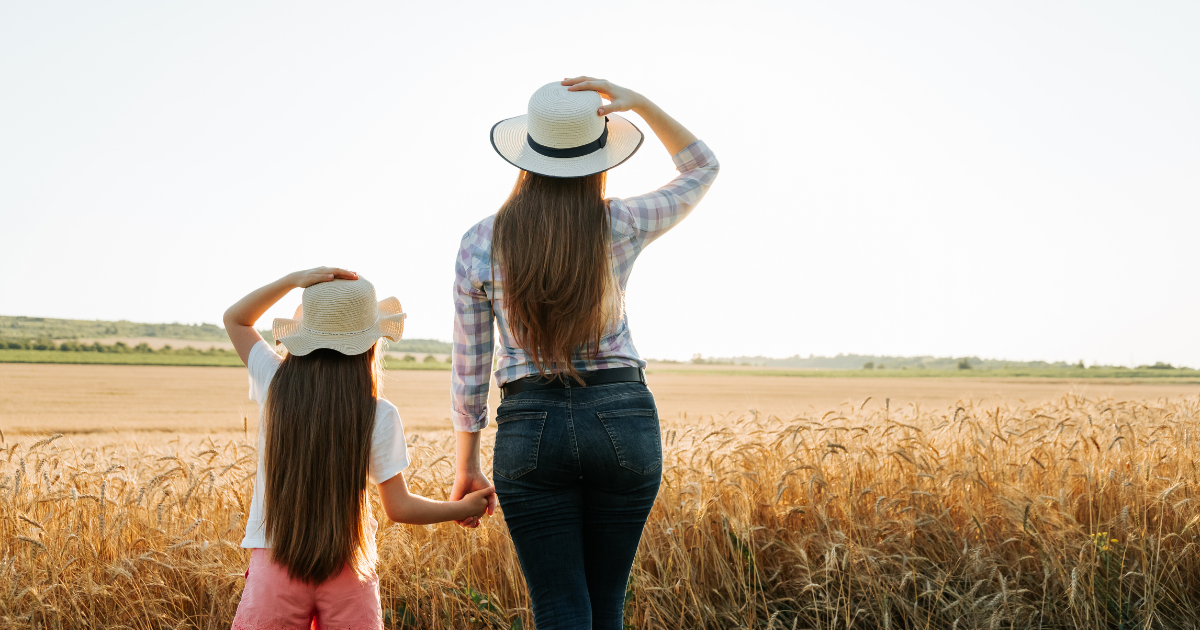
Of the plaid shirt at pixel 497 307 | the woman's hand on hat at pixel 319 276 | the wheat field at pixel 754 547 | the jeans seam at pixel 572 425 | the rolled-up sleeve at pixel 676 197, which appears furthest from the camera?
the wheat field at pixel 754 547

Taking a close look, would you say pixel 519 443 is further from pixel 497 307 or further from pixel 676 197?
pixel 676 197

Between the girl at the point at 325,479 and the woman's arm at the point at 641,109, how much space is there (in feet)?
2.98

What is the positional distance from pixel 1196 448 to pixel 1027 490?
1478 mm

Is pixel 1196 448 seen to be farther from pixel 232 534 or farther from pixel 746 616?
pixel 232 534

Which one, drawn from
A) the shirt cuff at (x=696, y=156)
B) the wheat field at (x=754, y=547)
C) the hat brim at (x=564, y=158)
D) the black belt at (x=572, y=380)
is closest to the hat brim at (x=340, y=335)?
the black belt at (x=572, y=380)

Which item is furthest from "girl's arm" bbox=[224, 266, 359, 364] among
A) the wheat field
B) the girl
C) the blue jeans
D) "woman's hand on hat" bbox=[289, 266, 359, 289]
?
the wheat field

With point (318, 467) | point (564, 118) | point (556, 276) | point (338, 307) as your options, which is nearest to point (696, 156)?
point (564, 118)

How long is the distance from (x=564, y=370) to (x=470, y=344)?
0.34 metres

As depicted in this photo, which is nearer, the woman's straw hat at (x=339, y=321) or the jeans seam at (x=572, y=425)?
the jeans seam at (x=572, y=425)

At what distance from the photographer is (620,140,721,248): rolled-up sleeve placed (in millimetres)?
2078

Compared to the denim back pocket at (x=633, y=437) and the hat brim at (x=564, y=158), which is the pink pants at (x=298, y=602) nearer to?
the denim back pocket at (x=633, y=437)

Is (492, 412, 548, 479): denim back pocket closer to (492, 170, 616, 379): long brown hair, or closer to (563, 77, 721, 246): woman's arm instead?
(492, 170, 616, 379): long brown hair

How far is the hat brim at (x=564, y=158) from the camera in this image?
2.01 meters

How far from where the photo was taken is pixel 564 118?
6.95 ft
